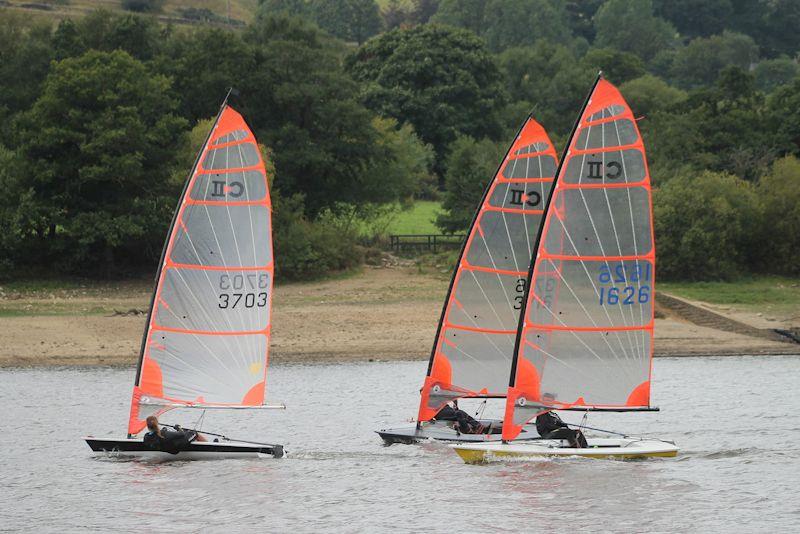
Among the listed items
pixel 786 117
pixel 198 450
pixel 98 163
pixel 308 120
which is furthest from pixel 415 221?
pixel 198 450

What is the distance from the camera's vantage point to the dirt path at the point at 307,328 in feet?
159

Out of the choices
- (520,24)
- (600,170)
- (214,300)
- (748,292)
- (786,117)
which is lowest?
(748,292)

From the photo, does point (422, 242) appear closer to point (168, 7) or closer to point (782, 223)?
point (782, 223)

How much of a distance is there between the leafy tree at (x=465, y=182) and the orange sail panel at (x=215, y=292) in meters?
41.4

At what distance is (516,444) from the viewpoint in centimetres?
3008

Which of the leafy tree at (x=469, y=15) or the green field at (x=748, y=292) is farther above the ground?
the leafy tree at (x=469, y=15)

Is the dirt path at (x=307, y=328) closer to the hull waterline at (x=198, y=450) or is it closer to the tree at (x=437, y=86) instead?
the hull waterline at (x=198, y=450)

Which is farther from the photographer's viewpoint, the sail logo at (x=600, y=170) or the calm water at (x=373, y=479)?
the sail logo at (x=600, y=170)

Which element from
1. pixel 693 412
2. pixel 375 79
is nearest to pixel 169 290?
pixel 693 412

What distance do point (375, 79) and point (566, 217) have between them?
68502mm

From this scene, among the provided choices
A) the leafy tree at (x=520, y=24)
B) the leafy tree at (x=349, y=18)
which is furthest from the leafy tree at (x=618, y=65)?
the leafy tree at (x=349, y=18)

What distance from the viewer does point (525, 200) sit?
110ft

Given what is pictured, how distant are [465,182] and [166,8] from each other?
8550 cm

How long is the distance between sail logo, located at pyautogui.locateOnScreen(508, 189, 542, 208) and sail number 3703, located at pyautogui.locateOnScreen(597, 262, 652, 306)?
4190mm
